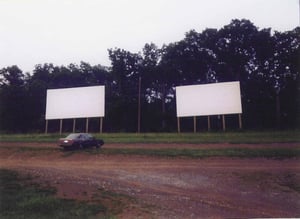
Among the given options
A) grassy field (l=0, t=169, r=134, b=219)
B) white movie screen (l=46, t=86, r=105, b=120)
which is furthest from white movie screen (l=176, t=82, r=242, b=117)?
grassy field (l=0, t=169, r=134, b=219)

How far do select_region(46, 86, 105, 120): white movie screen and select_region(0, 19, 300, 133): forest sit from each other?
11.6 meters

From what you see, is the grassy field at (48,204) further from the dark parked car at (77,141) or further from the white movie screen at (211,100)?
the white movie screen at (211,100)

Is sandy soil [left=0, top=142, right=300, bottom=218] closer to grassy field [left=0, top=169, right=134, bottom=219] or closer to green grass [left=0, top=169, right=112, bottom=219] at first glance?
grassy field [left=0, top=169, right=134, bottom=219]

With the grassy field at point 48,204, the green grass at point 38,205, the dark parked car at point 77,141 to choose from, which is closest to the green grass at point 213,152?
the dark parked car at point 77,141

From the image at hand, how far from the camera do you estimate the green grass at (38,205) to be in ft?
36.1

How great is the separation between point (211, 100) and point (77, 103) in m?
15.2

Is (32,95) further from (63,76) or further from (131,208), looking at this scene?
(131,208)

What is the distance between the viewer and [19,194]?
1312cm

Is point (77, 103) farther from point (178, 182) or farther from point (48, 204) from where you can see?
point (48, 204)

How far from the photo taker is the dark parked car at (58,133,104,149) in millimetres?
24969

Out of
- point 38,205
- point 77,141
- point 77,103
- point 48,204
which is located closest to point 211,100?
point 77,103

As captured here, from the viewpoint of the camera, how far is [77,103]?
128 ft

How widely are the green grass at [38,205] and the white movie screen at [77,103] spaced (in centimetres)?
2454

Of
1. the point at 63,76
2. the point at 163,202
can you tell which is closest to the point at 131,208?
the point at 163,202
